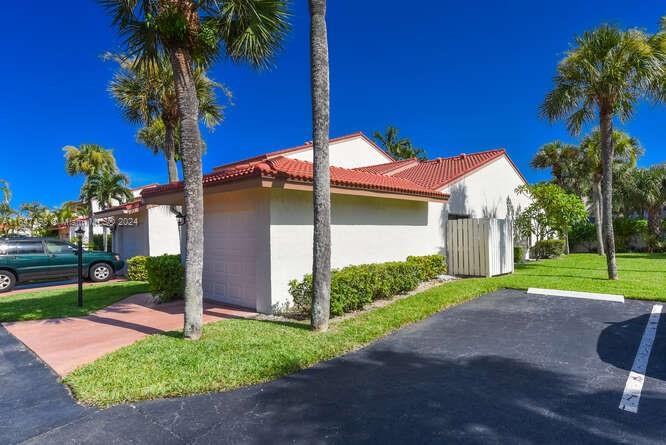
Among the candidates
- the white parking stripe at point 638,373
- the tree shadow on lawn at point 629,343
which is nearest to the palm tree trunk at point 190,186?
the white parking stripe at point 638,373

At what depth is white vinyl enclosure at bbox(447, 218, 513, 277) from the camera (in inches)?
481

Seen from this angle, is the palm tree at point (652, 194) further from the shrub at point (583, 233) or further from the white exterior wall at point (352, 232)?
the white exterior wall at point (352, 232)

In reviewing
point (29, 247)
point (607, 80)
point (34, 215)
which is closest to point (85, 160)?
point (29, 247)

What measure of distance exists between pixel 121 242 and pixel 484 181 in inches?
753

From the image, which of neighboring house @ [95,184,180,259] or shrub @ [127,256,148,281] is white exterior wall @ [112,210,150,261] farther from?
shrub @ [127,256,148,281]

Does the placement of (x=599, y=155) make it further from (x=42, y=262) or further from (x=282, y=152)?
(x=42, y=262)

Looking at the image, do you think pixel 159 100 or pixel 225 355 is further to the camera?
pixel 159 100

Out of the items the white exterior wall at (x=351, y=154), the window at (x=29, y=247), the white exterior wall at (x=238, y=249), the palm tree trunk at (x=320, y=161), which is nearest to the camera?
the palm tree trunk at (x=320, y=161)

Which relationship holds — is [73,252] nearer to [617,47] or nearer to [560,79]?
[560,79]

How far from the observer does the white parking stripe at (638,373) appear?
3744 mm

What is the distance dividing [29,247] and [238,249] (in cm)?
1082

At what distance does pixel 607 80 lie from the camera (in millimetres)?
10781

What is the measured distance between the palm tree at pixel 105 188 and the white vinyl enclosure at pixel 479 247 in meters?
19.9

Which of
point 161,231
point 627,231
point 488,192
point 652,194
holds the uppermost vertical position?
point 652,194
